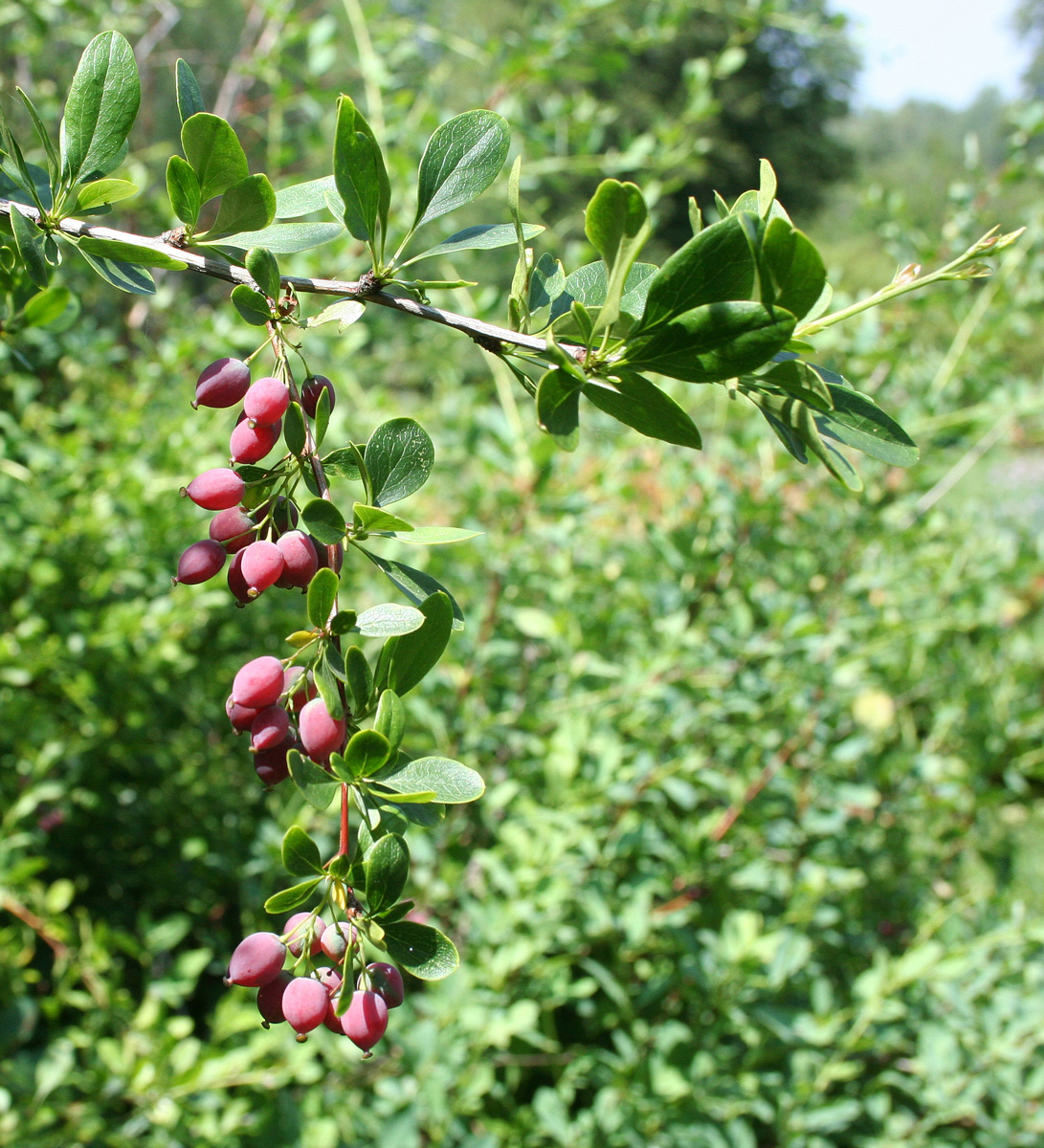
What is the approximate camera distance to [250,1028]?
1252mm

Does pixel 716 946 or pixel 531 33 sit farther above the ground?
pixel 531 33

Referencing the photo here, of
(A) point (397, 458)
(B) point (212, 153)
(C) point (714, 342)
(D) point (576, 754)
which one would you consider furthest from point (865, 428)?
(D) point (576, 754)

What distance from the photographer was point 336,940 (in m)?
0.38

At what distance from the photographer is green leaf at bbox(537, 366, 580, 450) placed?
0.33m

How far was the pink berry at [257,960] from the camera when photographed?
1.22 ft

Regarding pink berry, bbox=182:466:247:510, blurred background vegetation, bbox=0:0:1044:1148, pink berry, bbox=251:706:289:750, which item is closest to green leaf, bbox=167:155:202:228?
pink berry, bbox=182:466:247:510

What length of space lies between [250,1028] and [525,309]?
1.21m

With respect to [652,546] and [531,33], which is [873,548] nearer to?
[652,546]

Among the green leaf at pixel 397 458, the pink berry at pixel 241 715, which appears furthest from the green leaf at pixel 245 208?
the pink berry at pixel 241 715

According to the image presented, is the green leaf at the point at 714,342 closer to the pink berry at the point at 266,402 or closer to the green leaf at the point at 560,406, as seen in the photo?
the green leaf at the point at 560,406

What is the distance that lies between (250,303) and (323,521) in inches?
3.8

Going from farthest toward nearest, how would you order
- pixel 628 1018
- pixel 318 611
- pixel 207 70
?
1. pixel 207 70
2. pixel 628 1018
3. pixel 318 611

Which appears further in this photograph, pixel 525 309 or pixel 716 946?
pixel 716 946

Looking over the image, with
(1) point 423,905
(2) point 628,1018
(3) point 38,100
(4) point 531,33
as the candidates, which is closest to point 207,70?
(3) point 38,100
